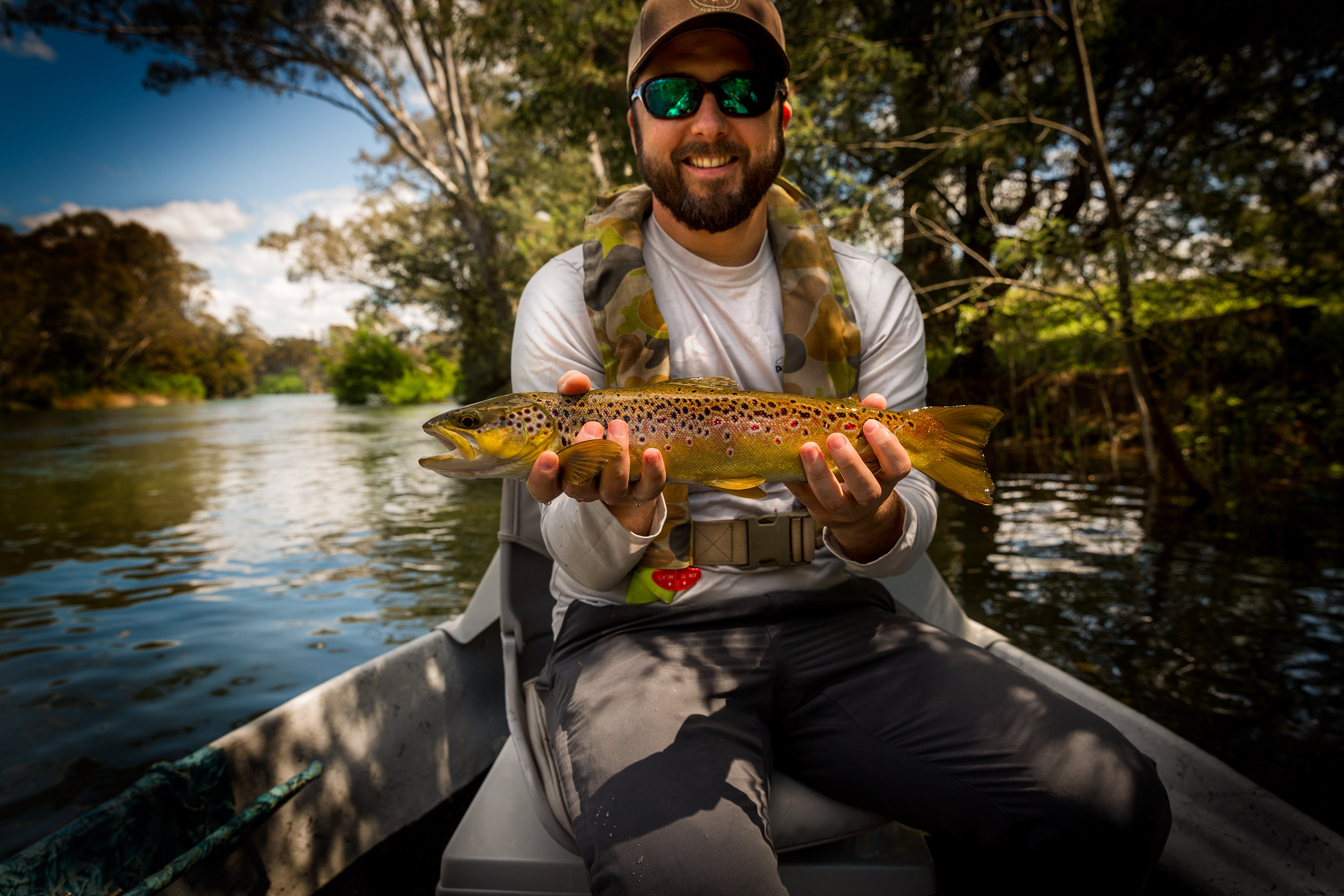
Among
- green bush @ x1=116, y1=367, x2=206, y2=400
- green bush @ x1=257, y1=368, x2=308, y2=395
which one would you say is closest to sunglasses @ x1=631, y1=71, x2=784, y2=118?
green bush @ x1=116, y1=367, x2=206, y2=400

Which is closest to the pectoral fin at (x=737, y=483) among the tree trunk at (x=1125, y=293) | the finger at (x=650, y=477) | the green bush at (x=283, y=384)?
the finger at (x=650, y=477)

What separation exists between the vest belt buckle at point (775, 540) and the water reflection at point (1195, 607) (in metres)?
3.46

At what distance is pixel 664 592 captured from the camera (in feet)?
8.22

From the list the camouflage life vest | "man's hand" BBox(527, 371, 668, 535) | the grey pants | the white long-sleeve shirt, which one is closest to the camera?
the grey pants

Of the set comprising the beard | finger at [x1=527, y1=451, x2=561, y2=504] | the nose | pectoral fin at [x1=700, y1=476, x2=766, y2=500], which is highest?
the nose

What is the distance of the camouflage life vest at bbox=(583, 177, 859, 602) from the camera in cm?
259

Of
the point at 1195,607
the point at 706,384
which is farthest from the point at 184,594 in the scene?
the point at 1195,607

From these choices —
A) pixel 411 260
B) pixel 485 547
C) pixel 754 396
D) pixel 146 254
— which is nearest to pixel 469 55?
pixel 485 547

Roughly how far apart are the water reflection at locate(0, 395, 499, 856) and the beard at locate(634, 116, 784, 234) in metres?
4.41

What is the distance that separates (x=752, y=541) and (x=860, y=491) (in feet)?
1.69

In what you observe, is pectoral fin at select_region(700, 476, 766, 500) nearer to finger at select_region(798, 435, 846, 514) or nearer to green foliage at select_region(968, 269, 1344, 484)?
finger at select_region(798, 435, 846, 514)

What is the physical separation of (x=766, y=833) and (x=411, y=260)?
36.3 meters

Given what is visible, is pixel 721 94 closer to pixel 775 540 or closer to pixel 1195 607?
pixel 775 540

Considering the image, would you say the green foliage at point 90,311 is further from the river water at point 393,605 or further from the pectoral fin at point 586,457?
the pectoral fin at point 586,457
